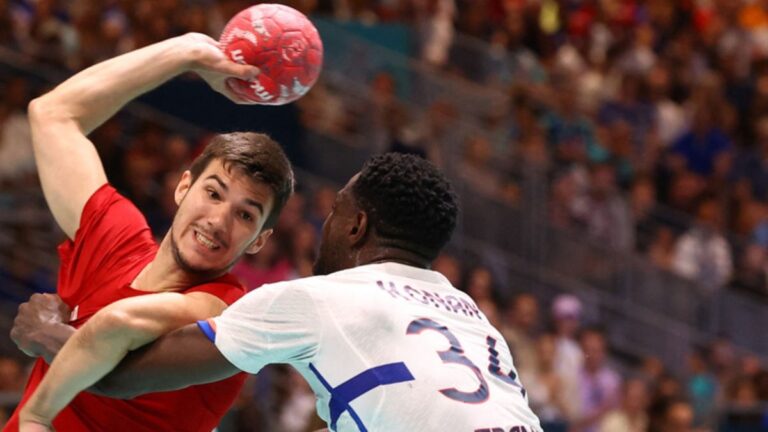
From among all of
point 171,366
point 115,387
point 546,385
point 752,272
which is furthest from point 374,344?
point 752,272

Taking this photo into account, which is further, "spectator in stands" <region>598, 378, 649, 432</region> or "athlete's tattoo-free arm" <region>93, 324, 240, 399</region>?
"spectator in stands" <region>598, 378, 649, 432</region>

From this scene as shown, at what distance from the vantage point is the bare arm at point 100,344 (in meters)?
3.82

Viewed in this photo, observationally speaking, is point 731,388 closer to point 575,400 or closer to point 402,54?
point 575,400

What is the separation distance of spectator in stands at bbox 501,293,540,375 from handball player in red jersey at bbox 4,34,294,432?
709cm

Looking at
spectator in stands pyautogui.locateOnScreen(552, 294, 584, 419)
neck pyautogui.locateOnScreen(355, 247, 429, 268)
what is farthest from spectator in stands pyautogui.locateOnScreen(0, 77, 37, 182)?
neck pyautogui.locateOnScreen(355, 247, 429, 268)

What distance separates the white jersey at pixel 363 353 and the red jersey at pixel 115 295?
554 mm

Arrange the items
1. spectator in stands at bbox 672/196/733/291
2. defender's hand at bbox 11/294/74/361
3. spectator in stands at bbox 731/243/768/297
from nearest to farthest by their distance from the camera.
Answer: defender's hand at bbox 11/294/74/361
spectator in stands at bbox 672/196/733/291
spectator in stands at bbox 731/243/768/297

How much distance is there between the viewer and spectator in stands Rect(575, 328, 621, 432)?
11570mm

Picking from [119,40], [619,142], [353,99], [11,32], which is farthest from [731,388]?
[11,32]

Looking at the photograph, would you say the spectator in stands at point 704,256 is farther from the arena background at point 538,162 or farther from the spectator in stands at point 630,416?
the spectator in stands at point 630,416

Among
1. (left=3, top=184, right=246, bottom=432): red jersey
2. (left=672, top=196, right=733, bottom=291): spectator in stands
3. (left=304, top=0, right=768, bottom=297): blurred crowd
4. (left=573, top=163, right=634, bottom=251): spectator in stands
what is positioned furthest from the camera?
(left=672, top=196, right=733, bottom=291): spectator in stands

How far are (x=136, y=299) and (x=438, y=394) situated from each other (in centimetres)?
94

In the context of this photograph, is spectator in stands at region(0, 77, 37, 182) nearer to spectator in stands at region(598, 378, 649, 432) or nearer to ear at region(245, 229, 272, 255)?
spectator in stands at region(598, 378, 649, 432)

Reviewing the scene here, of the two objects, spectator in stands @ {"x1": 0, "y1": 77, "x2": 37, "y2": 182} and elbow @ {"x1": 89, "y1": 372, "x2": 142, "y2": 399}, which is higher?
elbow @ {"x1": 89, "y1": 372, "x2": 142, "y2": 399}
